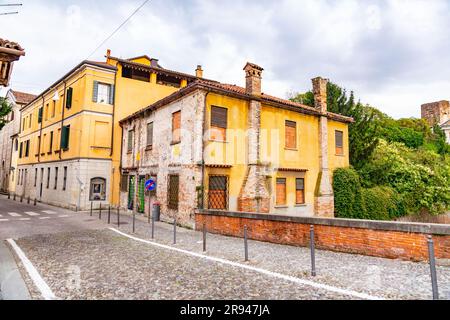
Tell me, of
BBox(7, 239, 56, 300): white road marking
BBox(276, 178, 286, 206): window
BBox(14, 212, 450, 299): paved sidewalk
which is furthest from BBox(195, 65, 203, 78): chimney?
BBox(7, 239, 56, 300): white road marking

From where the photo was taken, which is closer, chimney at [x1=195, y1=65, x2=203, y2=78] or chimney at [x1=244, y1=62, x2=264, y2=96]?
chimney at [x1=244, y1=62, x2=264, y2=96]

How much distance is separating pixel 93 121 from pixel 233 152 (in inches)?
469

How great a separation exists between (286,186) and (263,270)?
10.5 m

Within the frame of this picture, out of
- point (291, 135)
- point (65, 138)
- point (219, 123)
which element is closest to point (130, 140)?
point (65, 138)

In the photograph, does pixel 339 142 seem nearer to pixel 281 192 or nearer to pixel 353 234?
pixel 281 192

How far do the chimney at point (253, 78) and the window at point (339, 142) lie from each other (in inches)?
299

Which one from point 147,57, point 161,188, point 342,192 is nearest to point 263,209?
point 161,188

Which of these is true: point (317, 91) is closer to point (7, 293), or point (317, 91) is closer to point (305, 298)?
point (305, 298)

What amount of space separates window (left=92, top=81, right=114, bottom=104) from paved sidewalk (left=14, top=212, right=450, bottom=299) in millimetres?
13267

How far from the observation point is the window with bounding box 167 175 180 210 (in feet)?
47.3

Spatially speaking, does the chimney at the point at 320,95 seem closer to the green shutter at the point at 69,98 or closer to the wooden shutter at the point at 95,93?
the wooden shutter at the point at 95,93

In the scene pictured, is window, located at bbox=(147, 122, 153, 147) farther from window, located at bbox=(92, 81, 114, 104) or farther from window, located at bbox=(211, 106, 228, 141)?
window, located at bbox=(92, 81, 114, 104)

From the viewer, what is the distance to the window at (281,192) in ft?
52.7

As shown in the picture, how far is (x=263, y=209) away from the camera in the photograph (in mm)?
14266
